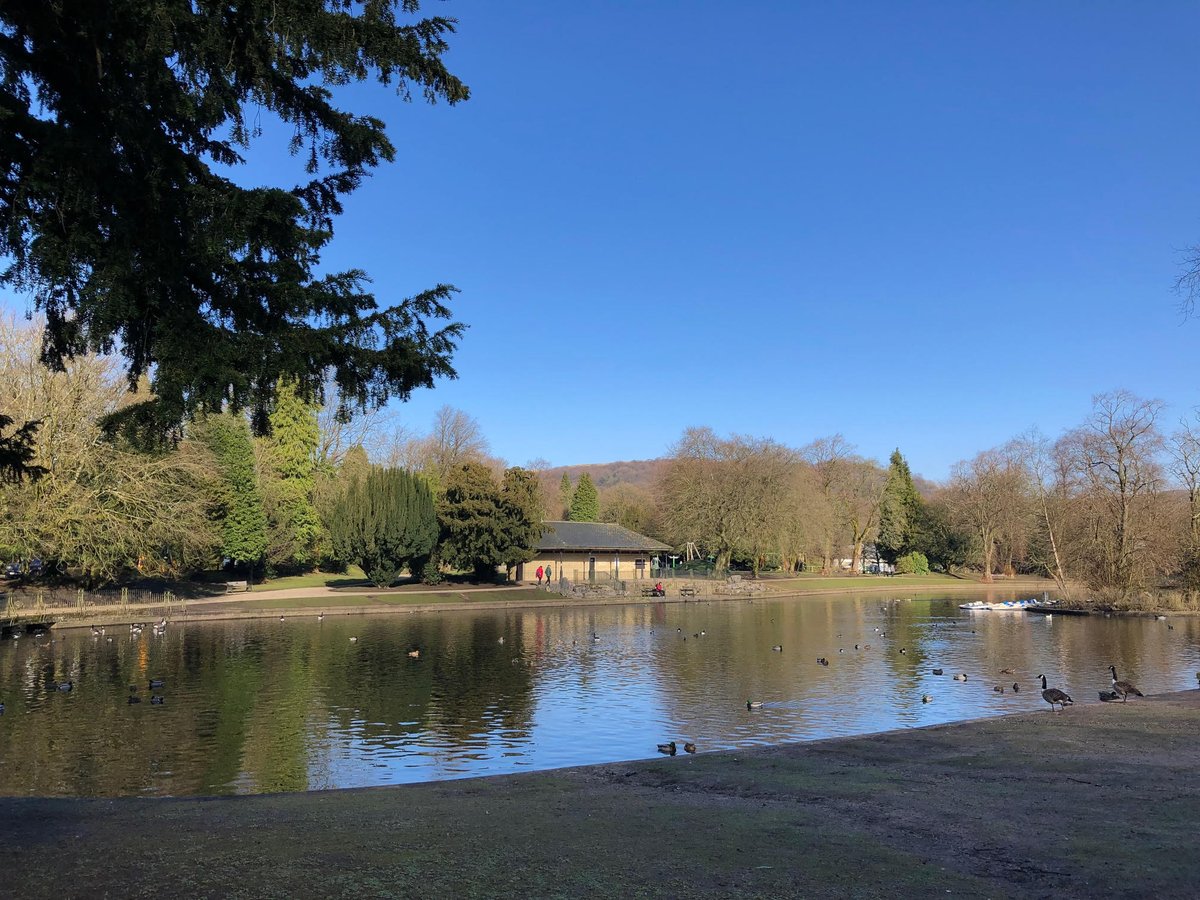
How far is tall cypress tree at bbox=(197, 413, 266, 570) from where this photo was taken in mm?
50219

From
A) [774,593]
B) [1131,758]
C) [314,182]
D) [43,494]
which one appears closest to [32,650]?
[43,494]

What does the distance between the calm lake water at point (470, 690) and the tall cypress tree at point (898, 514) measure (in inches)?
2126

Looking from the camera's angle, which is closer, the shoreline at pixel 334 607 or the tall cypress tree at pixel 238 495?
the shoreline at pixel 334 607

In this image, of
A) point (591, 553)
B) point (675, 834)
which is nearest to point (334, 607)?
point (591, 553)

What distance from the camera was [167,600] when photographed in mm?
41344

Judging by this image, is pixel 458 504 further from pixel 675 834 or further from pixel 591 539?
pixel 675 834

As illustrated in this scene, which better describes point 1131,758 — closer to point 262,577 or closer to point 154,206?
point 154,206

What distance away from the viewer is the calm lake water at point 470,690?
14430 mm

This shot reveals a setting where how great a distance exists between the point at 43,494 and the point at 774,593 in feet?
151

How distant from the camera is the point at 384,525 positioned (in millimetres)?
51406

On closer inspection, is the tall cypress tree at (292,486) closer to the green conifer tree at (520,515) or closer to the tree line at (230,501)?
the tree line at (230,501)

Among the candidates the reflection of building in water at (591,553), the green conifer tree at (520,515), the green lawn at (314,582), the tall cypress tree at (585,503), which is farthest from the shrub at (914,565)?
Result: the green lawn at (314,582)

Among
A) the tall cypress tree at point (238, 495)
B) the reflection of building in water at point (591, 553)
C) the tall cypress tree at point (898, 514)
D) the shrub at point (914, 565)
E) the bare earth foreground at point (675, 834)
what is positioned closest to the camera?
the bare earth foreground at point (675, 834)

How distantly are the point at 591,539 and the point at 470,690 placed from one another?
45614mm
